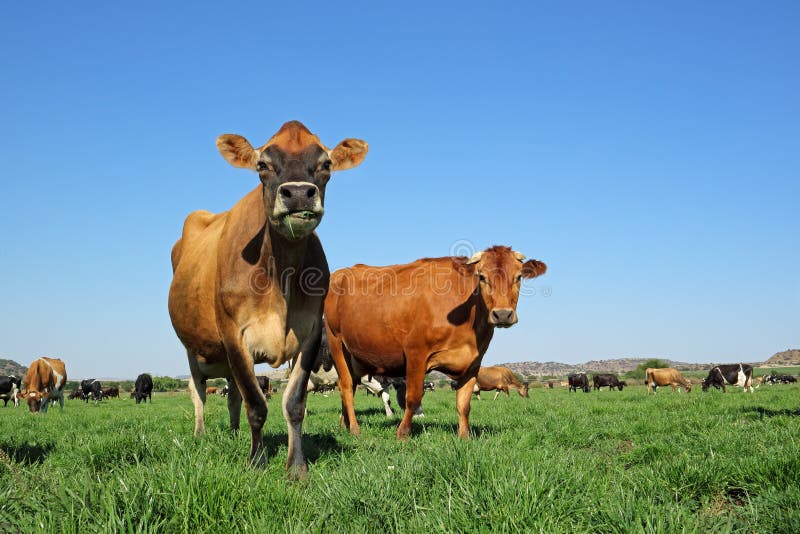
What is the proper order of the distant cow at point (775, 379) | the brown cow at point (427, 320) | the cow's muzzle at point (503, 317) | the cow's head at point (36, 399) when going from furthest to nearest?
1. the distant cow at point (775, 379)
2. the cow's head at point (36, 399)
3. the brown cow at point (427, 320)
4. the cow's muzzle at point (503, 317)

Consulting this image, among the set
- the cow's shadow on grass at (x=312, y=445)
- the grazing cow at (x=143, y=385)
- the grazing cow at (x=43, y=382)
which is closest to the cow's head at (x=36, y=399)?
the grazing cow at (x=43, y=382)

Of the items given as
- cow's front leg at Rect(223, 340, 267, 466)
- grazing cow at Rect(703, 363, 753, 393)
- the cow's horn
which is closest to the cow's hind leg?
the cow's horn

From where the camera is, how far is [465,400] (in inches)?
335

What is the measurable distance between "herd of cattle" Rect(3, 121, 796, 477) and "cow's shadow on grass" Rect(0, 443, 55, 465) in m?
1.59

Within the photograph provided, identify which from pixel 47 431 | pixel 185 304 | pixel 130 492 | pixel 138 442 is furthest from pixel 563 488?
pixel 47 431

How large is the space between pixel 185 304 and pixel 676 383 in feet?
160

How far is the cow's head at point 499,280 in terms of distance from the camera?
8.12 metres

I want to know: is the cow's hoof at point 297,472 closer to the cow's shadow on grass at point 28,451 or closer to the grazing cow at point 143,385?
the cow's shadow on grass at point 28,451

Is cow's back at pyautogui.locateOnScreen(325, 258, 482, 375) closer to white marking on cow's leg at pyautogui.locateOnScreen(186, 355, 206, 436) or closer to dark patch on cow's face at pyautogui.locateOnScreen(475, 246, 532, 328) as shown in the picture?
dark patch on cow's face at pyautogui.locateOnScreen(475, 246, 532, 328)

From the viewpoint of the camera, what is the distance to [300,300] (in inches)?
221

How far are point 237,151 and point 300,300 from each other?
148 centimetres

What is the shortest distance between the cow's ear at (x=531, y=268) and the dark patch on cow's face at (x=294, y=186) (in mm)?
4619

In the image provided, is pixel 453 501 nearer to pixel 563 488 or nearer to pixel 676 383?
pixel 563 488

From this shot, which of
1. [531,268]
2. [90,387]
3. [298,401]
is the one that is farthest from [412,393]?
[90,387]
